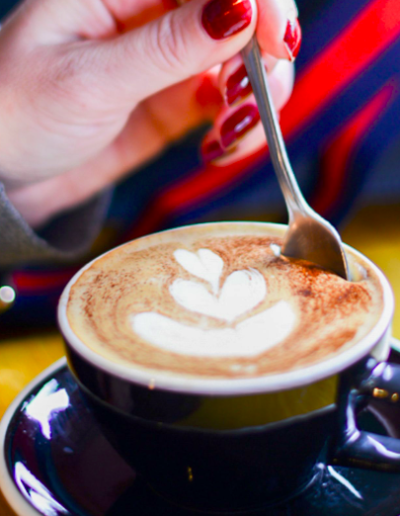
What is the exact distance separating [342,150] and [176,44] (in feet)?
2.80

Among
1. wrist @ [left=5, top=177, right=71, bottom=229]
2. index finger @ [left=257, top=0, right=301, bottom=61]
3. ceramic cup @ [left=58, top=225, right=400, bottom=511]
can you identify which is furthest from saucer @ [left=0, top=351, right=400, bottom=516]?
wrist @ [left=5, top=177, right=71, bottom=229]

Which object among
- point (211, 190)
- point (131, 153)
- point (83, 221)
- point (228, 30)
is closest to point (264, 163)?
point (211, 190)

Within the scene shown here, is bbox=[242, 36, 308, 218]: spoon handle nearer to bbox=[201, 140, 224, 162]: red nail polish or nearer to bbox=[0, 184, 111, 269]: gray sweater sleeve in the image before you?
bbox=[201, 140, 224, 162]: red nail polish

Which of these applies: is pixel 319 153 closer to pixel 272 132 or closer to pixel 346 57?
pixel 346 57

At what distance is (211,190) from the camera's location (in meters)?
1.46

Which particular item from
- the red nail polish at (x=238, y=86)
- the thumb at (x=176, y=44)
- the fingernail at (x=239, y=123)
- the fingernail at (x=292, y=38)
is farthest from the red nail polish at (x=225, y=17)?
the fingernail at (x=239, y=123)

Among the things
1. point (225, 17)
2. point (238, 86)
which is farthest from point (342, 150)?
point (225, 17)

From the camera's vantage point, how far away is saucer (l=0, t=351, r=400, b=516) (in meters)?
0.46

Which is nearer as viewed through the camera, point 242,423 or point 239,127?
point 242,423

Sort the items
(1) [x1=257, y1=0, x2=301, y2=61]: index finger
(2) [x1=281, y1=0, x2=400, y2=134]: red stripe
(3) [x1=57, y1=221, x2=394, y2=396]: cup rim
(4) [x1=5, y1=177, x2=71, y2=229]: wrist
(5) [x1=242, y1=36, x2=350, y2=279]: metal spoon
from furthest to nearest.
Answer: (2) [x1=281, y1=0, x2=400, y2=134]: red stripe, (4) [x1=5, y1=177, x2=71, y2=229]: wrist, (1) [x1=257, y1=0, x2=301, y2=61]: index finger, (5) [x1=242, y1=36, x2=350, y2=279]: metal spoon, (3) [x1=57, y1=221, x2=394, y2=396]: cup rim

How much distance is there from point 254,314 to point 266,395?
0.13 meters

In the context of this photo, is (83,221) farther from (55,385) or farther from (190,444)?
(190,444)

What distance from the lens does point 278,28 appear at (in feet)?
2.41

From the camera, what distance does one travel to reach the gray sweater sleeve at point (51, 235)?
0.90m
